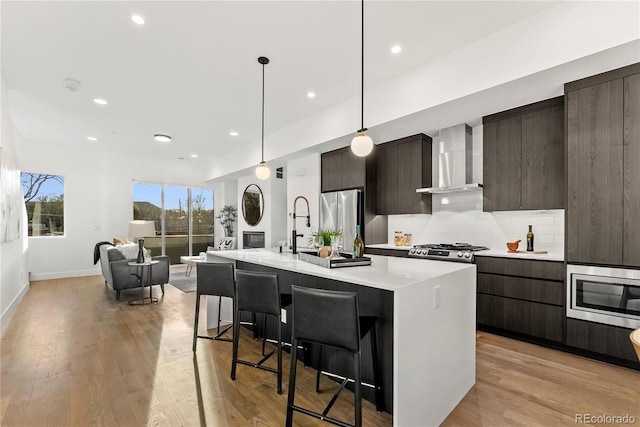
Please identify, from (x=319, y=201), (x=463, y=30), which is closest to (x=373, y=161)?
(x=319, y=201)

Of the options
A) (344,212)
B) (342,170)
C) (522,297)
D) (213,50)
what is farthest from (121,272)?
(522,297)

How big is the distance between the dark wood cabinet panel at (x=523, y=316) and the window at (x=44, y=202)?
8546 millimetres

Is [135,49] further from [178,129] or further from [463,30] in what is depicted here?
[463,30]

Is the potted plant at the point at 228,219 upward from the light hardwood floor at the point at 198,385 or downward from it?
upward

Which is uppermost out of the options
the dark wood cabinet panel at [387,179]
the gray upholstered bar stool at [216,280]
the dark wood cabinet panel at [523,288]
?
the dark wood cabinet panel at [387,179]

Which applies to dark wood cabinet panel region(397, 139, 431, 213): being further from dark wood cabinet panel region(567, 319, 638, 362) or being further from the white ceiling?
dark wood cabinet panel region(567, 319, 638, 362)

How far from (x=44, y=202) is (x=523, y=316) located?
907 cm

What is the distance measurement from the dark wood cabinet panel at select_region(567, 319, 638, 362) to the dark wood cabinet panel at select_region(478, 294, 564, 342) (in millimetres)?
109

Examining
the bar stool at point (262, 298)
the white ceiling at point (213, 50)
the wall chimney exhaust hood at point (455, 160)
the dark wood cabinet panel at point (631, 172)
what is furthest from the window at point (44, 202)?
the dark wood cabinet panel at point (631, 172)

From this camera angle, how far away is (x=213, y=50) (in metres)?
3.13

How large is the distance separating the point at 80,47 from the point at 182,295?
379 cm

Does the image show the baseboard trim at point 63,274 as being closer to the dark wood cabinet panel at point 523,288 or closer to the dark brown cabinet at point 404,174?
the dark brown cabinet at point 404,174

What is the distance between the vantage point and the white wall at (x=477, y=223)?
3561 mm

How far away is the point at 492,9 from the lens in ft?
8.31
